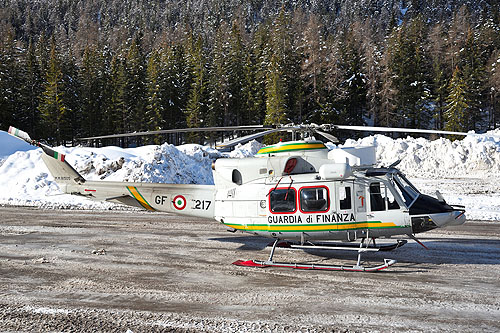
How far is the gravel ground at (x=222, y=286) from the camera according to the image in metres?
5.51

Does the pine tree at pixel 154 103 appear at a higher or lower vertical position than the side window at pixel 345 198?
higher

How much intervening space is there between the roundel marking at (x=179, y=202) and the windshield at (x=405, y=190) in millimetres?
5297

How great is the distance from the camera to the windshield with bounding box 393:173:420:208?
7.95 meters

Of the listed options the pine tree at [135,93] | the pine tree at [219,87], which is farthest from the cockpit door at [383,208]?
the pine tree at [135,93]

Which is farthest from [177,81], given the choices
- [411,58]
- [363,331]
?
[363,331]

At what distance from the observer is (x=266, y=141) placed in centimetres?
4300

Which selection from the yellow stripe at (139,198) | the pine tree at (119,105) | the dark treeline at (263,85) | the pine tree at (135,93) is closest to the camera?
the yellow stripe at (139,198)

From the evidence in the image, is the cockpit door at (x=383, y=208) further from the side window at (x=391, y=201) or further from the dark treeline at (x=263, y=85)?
the dark treeline at (x=263, y=85)

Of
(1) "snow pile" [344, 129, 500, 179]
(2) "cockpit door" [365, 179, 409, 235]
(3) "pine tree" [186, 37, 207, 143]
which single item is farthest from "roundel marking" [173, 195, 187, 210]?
(3) "pine tree" [186, 37, 207, 143]

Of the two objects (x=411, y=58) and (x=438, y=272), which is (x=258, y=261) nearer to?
(x=438, y=272)

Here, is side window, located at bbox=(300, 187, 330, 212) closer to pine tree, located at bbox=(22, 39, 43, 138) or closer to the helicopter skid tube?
the helicopter skid tube

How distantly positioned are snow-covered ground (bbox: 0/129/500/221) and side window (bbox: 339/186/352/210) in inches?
327

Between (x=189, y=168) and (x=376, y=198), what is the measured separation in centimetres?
1472

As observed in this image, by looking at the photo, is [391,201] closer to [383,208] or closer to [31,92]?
[383,208]
